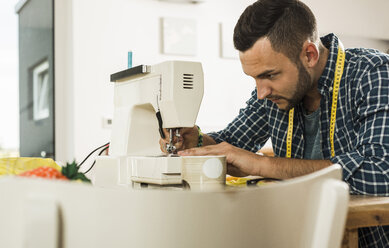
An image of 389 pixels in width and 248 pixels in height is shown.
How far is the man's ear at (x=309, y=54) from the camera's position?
5.10 feet

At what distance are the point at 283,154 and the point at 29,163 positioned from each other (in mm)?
1044

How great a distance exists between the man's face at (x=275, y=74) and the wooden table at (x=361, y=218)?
2.27 feet

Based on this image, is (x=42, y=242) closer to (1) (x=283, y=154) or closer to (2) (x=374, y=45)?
(1) (x=283, y=154)

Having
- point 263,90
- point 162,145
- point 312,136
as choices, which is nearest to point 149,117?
point 162,145

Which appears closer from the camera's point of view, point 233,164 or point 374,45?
point 233,164

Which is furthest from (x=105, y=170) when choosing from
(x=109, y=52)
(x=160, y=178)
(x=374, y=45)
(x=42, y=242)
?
(x=374, y=45)

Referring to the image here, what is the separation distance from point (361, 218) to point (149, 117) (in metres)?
0.74

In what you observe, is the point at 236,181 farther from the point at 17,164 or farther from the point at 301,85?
the point at 17,164

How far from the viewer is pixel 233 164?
4.39 ft

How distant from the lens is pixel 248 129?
6.35 feet

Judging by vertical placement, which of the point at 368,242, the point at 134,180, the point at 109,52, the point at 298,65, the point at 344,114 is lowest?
the point at 368,242

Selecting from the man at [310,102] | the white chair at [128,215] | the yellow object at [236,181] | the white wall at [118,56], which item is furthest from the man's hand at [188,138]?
the white wall at [118,56]

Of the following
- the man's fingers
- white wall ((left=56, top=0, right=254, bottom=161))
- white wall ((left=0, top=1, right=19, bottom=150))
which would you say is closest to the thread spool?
the man's fingers

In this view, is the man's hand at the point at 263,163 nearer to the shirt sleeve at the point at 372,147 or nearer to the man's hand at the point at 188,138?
the shirt sleeve at the point at 372,147
